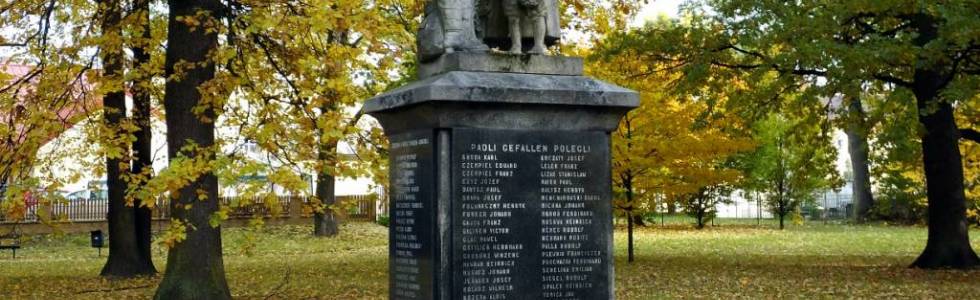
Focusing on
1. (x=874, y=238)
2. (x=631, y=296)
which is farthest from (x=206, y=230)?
(x=874, y=238)

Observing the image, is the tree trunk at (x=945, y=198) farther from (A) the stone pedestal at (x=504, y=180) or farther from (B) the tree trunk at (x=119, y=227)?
(B) the tree trunk at (x=119, y=227)

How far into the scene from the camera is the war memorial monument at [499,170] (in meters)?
7.78

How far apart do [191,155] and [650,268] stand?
1002cm

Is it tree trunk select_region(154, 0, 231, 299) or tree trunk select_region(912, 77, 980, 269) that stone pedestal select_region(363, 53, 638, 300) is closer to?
tree trunk select_region(154, 0, 231, 299)

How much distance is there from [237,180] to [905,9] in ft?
33.4

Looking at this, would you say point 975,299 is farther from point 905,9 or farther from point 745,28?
point 745,28

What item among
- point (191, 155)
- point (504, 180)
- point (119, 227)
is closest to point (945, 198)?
point (191, 155)

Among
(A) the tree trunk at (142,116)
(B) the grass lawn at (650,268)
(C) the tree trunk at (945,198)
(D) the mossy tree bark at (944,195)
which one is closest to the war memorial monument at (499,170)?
(B) the grass lawn at (650,268)

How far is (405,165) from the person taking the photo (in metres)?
8.30

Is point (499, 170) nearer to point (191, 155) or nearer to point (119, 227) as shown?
point (191, 155)

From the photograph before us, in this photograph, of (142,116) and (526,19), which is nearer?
(526,19)

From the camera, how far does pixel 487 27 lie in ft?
29.0

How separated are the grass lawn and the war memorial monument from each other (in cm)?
646

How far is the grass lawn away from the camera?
17141mm
